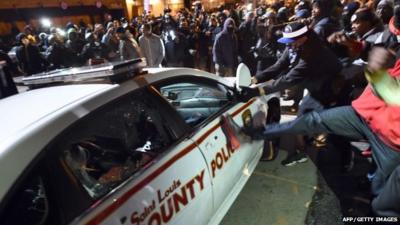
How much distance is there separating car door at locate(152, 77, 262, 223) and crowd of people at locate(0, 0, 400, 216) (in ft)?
0.68

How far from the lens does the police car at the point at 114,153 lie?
1.51 metres

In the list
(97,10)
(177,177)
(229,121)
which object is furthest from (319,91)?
(97,10)

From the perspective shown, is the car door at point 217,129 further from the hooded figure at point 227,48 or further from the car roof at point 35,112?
the hooded figure at point 227,48

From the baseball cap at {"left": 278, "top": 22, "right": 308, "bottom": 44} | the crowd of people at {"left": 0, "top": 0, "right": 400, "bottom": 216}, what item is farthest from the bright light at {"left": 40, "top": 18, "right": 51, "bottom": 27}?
the baseball cap at {"left": 278, "top": 22, "right": 308, "bottom": 44}

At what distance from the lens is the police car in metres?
1.51

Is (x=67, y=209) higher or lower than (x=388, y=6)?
lower

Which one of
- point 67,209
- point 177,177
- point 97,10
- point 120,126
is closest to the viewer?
point 67,209

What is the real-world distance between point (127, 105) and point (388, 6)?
14.3 feet

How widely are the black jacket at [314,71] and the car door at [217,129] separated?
1.50 feet

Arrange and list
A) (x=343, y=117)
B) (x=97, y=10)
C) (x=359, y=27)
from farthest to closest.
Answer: (x=97, y=10)
(x=359, y=27)
(x=343, y=117)

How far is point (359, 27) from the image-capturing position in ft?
13.8

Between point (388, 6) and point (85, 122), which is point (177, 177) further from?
point (388, 6)

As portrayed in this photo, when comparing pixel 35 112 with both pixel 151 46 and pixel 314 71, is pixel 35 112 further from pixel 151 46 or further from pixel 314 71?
pixel 151 46

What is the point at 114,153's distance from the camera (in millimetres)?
2117
